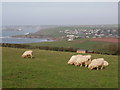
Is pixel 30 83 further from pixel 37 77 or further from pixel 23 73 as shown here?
pixel 23 73

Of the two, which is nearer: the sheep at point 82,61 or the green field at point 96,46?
the sheep at point 82,61

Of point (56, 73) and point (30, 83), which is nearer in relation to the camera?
point (30, 83)

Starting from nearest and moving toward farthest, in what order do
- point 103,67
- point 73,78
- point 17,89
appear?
point 17,89 → point 73,78 → point 103,67

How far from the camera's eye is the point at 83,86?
9.88 m

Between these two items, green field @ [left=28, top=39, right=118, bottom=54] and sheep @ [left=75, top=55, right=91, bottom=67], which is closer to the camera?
sheep @ [left=75, top=55, right=91, bottom=67]

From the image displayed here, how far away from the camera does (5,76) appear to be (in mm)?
11516

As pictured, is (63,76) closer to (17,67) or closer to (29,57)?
(17,67)

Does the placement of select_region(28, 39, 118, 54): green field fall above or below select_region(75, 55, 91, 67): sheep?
below

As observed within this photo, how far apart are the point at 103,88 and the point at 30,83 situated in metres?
3.36

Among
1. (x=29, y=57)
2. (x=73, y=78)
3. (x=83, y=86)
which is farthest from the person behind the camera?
(x=29, y=57)

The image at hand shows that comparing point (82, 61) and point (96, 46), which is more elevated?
point (82, 61)

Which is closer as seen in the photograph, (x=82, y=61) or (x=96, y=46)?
(x=82, y=61)

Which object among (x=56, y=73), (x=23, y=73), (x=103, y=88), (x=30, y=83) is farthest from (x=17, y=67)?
(x=103, y=88)

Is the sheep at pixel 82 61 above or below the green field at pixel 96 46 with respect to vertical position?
above
